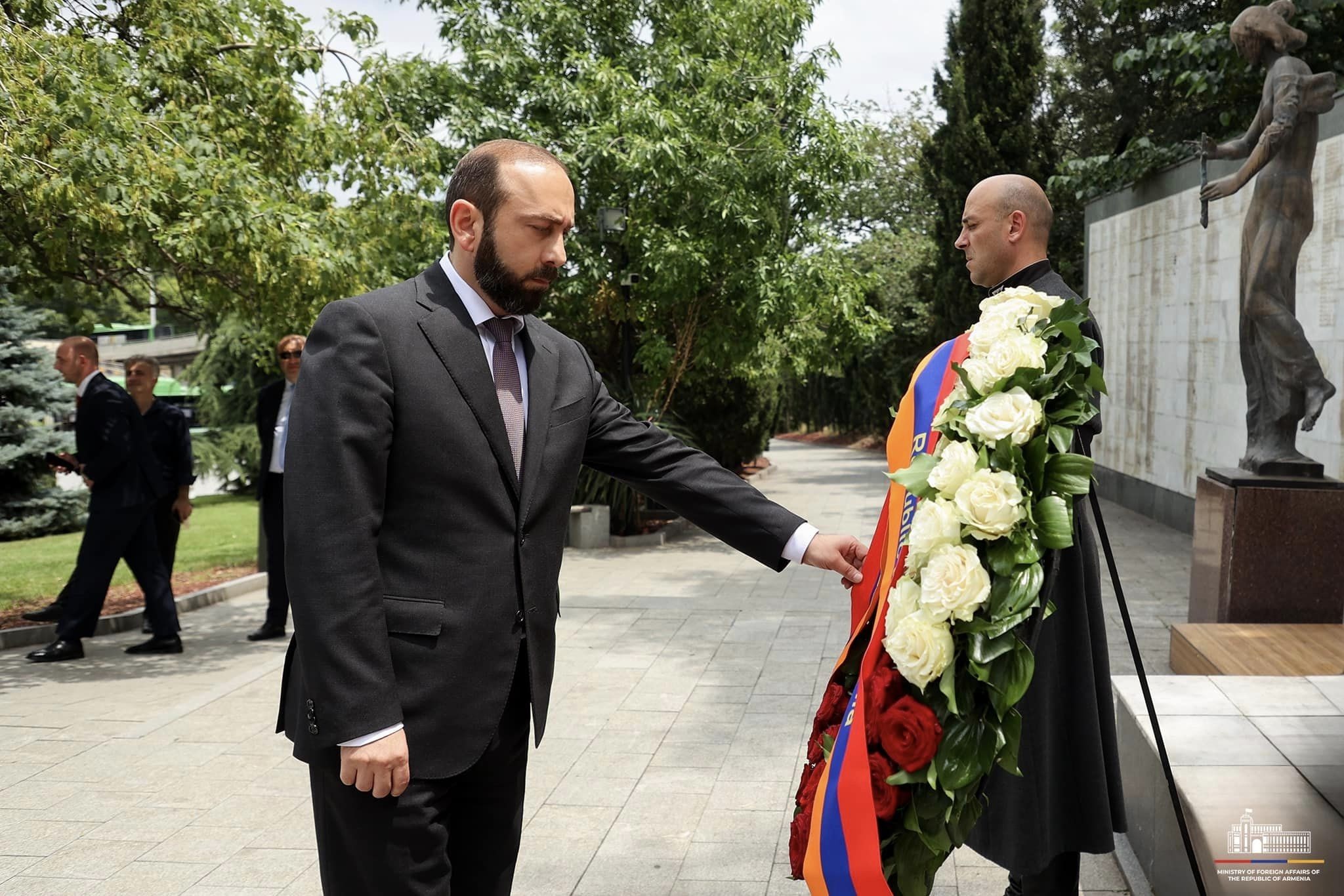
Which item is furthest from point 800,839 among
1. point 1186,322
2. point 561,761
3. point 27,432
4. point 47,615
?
point 27,432

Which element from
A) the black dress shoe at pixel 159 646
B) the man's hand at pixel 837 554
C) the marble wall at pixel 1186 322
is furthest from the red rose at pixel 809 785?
the marble wall at pixel 1186 322

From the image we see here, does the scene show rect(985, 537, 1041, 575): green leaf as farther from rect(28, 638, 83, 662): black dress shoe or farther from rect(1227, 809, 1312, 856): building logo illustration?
rect(28, 638, 83, 662): black dress shoe

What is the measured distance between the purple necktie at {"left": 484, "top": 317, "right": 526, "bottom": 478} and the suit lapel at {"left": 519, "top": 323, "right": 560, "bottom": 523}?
0.06 feet

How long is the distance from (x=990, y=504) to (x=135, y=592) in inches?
392

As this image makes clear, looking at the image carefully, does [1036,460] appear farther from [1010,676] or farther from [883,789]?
[883,789]

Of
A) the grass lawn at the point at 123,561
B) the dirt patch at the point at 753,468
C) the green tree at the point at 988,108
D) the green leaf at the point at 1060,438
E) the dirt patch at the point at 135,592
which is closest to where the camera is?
the green leaf at the point at 1060,438

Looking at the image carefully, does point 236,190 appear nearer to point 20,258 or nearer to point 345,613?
point 20,258

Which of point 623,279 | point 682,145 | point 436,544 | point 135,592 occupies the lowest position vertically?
point 135,592

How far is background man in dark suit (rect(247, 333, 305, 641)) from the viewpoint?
7938 millimetres

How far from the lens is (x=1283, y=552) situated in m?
7.07

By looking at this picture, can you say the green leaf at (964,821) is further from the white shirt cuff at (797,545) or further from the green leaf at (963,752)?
the white shirt cuff at (797,545)

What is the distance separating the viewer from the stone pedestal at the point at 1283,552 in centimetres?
702

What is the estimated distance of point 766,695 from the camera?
661 centimetres

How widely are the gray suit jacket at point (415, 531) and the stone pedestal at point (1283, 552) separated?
18.7ft
